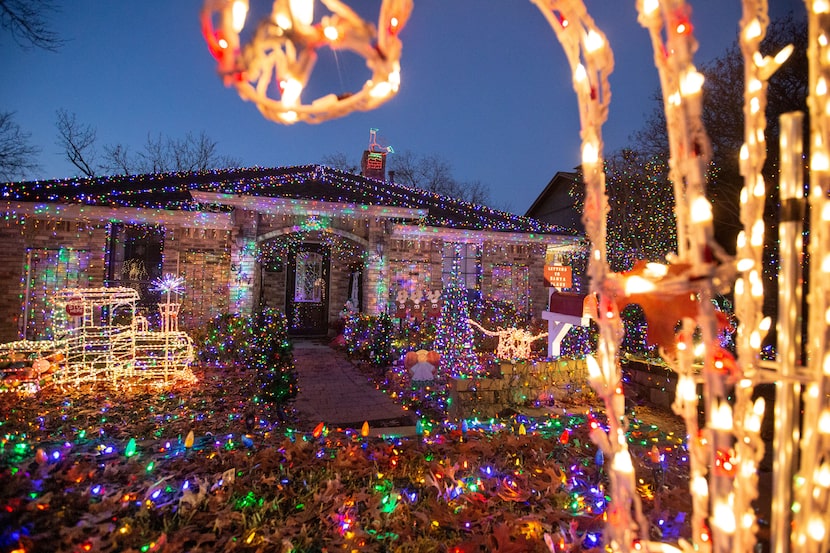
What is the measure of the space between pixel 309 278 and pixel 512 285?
716 centimetres

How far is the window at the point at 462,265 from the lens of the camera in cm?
1427

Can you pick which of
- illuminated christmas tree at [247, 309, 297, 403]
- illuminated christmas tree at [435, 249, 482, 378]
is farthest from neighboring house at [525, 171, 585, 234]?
illuminated christmas tree at [247, 309, 297, 403]

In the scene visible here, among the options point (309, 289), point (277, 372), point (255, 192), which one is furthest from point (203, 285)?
point (277, 372)

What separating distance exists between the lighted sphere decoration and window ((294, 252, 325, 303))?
546 inches

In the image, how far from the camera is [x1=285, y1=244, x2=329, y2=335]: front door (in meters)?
14.8

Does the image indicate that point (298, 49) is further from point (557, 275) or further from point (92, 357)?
point (557, 275)

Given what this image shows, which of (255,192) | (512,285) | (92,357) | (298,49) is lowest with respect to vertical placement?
(92,357)

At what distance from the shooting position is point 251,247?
11.2 m

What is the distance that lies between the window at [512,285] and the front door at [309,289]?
5.92m

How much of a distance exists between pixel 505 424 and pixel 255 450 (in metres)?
2.33

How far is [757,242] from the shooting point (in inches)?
51.4

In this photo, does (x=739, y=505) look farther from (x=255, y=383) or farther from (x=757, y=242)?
(x=255, y=383)

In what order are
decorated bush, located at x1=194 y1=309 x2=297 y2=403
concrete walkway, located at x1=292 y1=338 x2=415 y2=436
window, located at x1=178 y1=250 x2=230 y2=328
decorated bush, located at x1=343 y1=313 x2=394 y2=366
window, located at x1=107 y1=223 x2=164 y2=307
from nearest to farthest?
concrete walkway, located at x1=292 y1=338 x2=415 y2=436 → decorated bush, located at x1=194 y1=309 x2=297 y2=403 → decorated bush, located at x1=343 y1=313 x2=394 y2=366 → window, located at x1=107 y1=223 x2=164 y2=307 → window, located at x1=178 y1=250 x2=230 y2=328

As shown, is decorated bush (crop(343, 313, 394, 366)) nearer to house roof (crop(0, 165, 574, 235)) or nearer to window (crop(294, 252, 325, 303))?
house roof (crop(0, 165, 574, 235))
